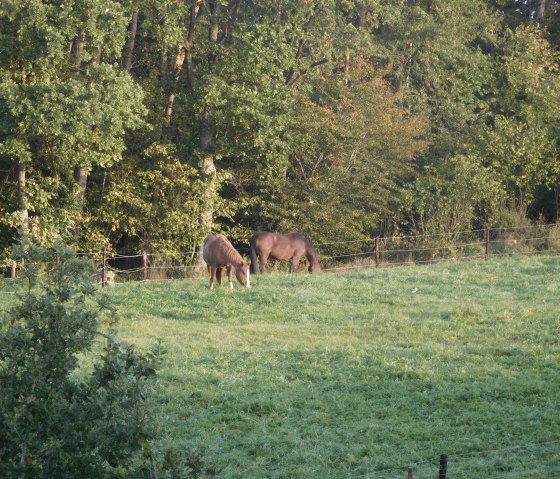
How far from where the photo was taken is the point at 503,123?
33562 mm

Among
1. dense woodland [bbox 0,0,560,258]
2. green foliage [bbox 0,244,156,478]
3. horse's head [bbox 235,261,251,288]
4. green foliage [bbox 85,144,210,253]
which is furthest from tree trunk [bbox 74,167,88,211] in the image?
→ green foliage [bbox 0,244,156,478]

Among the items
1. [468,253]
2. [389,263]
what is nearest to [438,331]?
[389,263]

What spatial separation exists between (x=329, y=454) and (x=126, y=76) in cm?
1639

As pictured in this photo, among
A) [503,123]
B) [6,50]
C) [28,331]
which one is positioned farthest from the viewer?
[503,123]

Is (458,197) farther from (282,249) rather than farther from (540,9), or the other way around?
(540,9)

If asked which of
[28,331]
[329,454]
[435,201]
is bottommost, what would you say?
[329,454]

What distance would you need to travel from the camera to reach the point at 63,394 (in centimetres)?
623

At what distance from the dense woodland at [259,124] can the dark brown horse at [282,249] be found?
3.17m

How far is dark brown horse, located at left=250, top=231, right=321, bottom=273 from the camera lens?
25.3m

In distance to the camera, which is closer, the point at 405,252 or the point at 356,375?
the point at 356,375

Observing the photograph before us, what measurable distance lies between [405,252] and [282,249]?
4438 mm

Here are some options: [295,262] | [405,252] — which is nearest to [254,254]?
[295,262]

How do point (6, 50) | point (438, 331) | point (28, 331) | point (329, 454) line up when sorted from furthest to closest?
1. point (6, 50)
2. point (438, 331)
3. point (329, 454)
4. point (28, 331)

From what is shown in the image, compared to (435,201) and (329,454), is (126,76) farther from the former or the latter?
(329,454)
